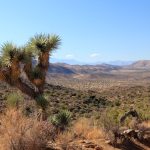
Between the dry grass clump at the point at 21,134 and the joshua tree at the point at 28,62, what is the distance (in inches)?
135

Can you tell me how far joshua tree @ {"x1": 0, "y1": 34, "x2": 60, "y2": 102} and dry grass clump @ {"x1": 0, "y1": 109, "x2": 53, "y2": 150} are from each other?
3429 millimetres

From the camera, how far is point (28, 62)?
38.5 ft

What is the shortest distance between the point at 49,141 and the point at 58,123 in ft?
6.69

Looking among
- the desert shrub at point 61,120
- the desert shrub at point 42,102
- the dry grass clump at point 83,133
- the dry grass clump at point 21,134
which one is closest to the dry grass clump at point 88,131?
the dry grass clump at point 83,133

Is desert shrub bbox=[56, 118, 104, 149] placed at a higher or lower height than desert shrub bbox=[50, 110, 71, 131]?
lower

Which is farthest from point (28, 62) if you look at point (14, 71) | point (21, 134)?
point (21, 134)

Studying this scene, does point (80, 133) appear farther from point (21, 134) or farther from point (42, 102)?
point (21, 134)

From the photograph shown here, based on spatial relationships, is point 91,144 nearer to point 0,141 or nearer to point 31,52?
point 0,141

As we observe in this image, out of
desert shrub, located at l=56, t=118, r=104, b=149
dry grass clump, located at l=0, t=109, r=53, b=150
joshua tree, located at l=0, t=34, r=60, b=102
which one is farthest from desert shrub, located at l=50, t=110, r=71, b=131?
dry grass clump, located at l=0, t=109, r=53, b=150

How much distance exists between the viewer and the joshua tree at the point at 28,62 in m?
11.4

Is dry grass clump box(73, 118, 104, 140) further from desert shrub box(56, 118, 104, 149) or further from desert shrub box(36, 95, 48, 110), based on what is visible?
desert shrub box(36, 95, 48, 110)

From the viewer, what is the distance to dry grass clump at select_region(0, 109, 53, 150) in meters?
7.11

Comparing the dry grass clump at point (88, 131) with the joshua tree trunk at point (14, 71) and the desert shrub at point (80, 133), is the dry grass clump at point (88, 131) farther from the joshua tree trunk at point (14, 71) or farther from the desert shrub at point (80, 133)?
the joshua tree trunk at point (14, 71)

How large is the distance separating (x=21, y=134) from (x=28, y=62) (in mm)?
4779
